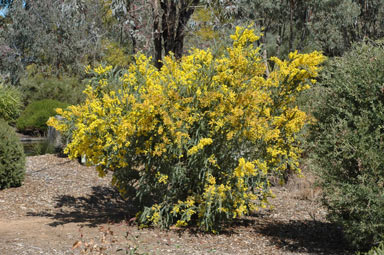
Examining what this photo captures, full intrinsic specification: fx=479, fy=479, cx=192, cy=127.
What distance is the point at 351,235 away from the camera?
5.07 metres

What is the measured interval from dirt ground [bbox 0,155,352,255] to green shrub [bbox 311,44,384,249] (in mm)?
714

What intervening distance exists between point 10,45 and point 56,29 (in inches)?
97.1

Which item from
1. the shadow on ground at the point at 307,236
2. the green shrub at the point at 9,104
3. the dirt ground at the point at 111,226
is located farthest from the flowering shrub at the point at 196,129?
the green shrub at the point at 9,104

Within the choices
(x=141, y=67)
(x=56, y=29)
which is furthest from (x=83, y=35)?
(x=141, y=67)

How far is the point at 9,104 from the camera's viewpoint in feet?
51.5

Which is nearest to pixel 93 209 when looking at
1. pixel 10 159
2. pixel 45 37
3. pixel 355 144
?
pixel 10 159

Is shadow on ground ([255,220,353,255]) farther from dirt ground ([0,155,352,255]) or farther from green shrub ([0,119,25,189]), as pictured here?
green shrub ([0,119,25,189])

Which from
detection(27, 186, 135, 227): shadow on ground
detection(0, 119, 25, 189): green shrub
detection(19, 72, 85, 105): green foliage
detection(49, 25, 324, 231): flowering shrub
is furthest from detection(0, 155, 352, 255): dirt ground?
detection(19, 72, 85, 105): green foliage

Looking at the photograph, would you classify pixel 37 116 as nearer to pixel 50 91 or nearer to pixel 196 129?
pixel 50 91

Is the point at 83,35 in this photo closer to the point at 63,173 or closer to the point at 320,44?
the point at 320,44

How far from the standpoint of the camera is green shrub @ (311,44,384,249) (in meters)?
4.88

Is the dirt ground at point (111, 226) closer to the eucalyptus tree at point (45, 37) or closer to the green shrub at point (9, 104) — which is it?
the green shrub at point (9, 104)

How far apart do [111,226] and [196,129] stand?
5.13ft

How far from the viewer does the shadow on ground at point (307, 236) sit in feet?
18.5
